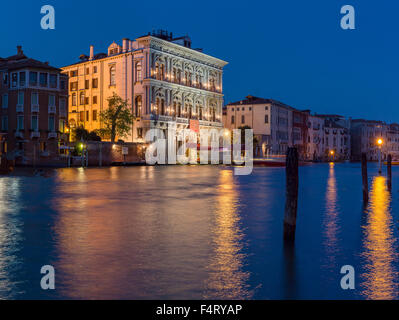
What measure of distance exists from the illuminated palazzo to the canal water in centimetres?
4857

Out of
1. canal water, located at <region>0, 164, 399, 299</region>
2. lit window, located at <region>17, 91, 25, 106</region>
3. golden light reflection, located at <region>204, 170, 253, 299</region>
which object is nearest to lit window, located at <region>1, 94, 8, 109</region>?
lit window, located at <region>17, 91, 25, 106</region>

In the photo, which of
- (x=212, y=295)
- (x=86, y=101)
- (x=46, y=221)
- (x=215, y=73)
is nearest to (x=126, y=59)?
(x=86, y=101)

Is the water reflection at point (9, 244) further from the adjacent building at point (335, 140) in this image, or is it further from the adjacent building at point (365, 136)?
the adjacent building at point (365, 136)

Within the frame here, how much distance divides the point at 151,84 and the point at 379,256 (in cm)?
5658

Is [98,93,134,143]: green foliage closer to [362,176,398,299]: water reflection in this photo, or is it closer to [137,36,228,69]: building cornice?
[137,36,228,69]: building cornice

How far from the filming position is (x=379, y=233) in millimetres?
10734

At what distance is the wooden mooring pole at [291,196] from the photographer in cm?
962

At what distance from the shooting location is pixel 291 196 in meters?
9.62

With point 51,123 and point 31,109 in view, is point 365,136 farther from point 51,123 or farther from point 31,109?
point 31,109

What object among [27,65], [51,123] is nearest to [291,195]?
[51,123]

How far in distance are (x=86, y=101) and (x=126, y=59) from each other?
10346mm

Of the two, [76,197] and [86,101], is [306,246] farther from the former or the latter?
[86,101]

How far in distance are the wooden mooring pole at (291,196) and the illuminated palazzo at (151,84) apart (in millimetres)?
53304

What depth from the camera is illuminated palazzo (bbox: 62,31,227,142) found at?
62969mm
